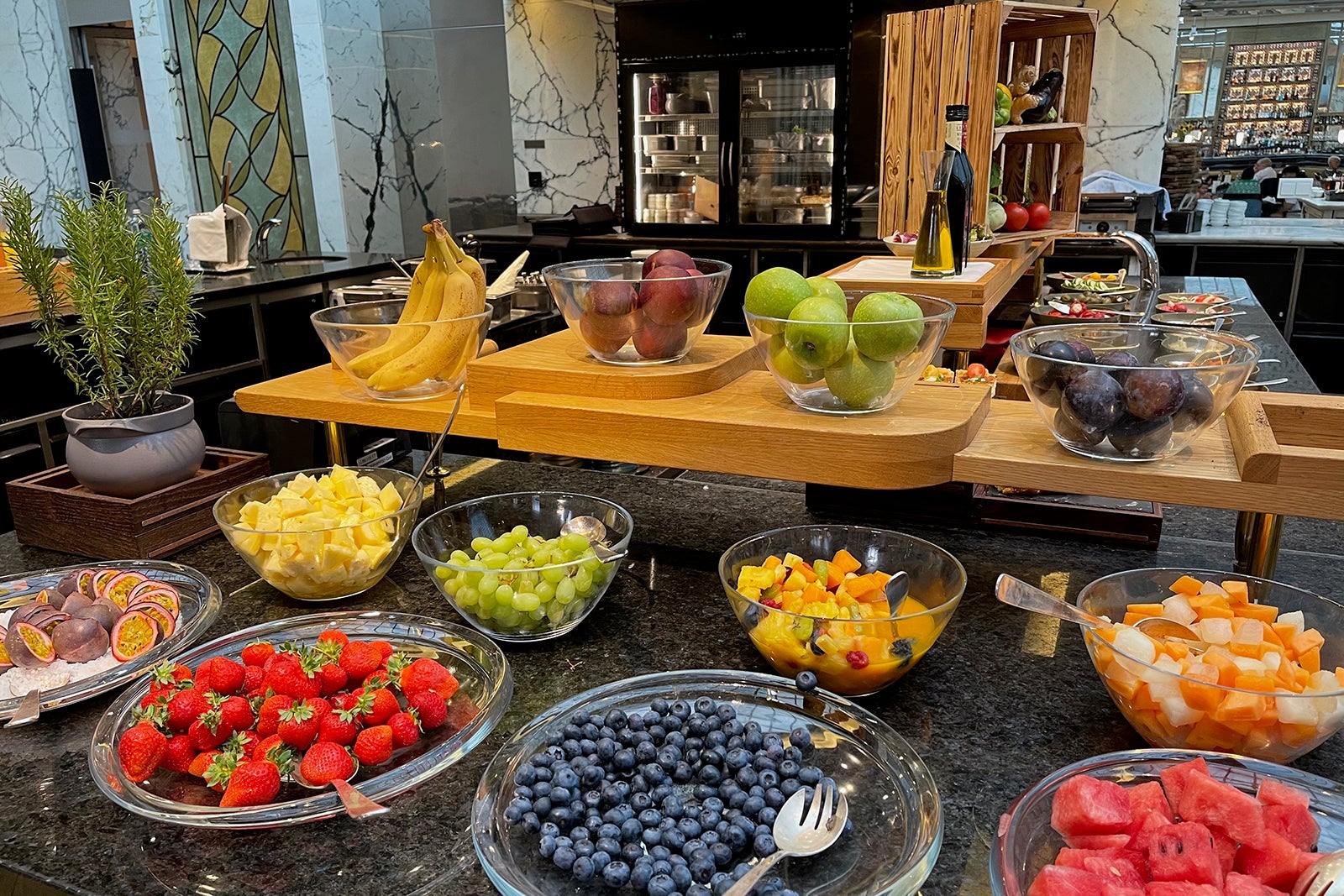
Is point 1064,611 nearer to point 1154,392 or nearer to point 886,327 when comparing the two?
point 1154,392

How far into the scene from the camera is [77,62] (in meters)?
7.18

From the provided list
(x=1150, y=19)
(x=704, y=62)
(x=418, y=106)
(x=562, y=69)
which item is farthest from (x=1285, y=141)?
(x=418, y=106)

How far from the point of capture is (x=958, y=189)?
2.31 metres

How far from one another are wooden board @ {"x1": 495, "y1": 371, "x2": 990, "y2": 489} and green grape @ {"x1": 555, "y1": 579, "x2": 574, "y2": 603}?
7.8 inches

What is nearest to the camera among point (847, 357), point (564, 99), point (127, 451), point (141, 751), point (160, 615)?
point (141, 751)

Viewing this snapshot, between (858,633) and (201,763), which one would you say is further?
(858,633)

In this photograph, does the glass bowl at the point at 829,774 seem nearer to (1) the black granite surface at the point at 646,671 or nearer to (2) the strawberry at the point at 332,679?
(1) the black granite surface at the point at 646,671

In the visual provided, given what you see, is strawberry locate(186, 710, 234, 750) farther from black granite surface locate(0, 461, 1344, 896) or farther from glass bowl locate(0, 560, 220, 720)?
glass bowl locate(0, 560, 220, 720)

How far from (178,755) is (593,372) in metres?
0.76

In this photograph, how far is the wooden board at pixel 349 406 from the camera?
63.2 inches

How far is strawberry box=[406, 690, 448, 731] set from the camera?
3.79 feet

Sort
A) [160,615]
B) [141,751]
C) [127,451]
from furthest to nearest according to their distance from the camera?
[127,451]
[160,615]
[141,751]

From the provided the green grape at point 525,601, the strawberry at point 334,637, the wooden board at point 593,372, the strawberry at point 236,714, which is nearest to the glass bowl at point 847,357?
the wooden board at point 593,372

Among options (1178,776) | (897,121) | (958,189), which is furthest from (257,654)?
(897,121)
